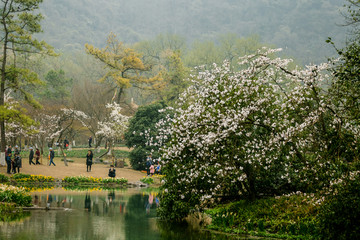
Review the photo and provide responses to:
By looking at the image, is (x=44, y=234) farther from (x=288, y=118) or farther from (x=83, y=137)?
(x=83, y=137)

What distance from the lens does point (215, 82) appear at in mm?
14672

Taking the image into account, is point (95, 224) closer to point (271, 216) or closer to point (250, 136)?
point (271, 216)

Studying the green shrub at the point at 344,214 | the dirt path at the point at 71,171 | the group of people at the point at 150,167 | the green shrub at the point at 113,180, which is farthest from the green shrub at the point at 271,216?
the group of people at the point at 150,167

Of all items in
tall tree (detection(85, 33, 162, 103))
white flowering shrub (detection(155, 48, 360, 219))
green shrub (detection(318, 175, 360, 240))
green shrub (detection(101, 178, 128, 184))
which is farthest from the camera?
tall tree (detection(85, 33, 162, 103))

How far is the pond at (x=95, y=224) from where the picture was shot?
1184 centimetres

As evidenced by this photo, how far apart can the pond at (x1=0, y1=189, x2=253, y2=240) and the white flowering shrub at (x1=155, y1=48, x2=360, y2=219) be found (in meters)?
1.38

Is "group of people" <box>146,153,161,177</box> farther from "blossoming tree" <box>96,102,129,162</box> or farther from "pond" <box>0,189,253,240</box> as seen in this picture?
"pond" <box>0,189,253,240</box>

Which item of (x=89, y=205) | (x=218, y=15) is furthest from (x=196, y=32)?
(x=89, y=205)

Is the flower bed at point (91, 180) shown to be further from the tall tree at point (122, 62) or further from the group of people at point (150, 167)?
the tall tree at point (122, 62)

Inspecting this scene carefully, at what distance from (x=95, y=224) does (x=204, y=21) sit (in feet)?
548

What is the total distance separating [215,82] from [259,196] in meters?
4.48

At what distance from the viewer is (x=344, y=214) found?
900 cm

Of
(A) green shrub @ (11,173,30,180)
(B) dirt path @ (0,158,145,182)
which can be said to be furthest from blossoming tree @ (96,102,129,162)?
(A) green shrub @ (11,173,30,180)

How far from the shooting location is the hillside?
13538 cm
